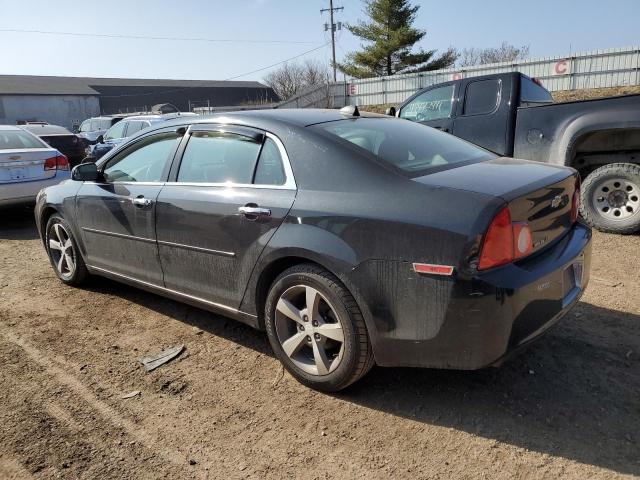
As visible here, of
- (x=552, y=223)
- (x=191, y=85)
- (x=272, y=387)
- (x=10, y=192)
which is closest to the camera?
(x=552, y=223)

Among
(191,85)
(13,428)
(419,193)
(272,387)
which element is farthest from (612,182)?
(191,85)

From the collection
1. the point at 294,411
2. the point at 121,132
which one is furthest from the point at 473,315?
the point at 121,132

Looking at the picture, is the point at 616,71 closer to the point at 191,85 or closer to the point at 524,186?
the point at 524,186

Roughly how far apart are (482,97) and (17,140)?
7.31 metres

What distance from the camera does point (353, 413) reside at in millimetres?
2744

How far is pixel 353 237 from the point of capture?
2576mm

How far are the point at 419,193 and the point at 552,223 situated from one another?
2.56 feet

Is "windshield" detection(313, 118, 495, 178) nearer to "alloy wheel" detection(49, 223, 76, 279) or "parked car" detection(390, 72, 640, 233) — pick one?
"parked car" detection(390, 72, 640, 233)

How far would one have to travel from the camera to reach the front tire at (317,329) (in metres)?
2.65

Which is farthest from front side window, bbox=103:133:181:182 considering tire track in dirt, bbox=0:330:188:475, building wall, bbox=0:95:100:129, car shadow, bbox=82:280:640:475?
building wall, bbox=0:95:100:129

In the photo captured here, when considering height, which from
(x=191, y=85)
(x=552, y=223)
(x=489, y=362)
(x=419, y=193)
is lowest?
(x=489, y=362)

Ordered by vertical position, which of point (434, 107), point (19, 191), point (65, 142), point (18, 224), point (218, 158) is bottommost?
point (18, 224)

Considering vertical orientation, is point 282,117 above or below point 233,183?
above

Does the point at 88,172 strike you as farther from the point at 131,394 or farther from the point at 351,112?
the point at 351,112
